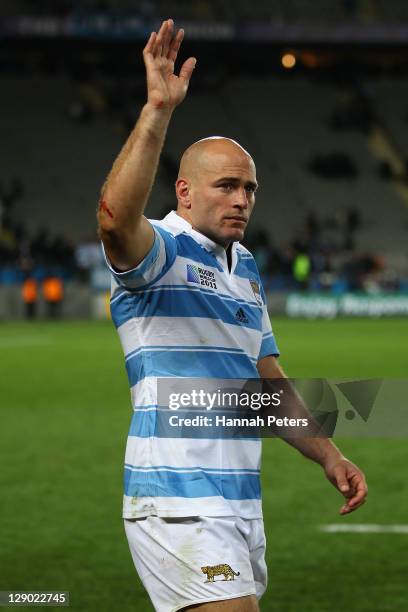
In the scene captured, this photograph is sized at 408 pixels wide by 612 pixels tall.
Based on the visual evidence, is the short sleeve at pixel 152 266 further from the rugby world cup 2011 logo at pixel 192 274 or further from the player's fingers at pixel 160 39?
the player's fingers at pixel 160 39

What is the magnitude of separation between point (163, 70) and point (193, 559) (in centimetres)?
126

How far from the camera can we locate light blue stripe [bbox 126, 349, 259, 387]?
3297 mm

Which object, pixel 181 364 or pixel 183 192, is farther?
pixel 183 192

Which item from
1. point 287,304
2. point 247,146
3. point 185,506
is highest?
point 247,146

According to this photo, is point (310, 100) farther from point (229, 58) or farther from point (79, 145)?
point (79, 145)

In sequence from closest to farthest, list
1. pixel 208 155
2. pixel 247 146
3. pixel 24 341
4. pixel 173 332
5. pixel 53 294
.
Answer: pixel 173 332 → pixel 208 155 → pixel 24 341 → pixel 53 294 → pixel 247 146

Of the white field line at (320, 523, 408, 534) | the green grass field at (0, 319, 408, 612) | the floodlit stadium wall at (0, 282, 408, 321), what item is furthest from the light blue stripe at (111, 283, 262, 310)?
the floodlit stadium wall at (0, 282, 408, 321)

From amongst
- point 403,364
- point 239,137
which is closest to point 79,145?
point 239,137

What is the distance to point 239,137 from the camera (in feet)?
134

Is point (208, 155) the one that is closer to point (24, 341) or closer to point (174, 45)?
point (174, 45)

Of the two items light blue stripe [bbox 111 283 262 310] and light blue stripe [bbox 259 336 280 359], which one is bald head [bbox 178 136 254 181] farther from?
light blue stripe [bbox 259 336 280 359]

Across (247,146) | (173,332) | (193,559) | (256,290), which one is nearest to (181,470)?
(193,559)

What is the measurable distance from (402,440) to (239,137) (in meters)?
30.4

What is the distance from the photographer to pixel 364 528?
24.6 ft
